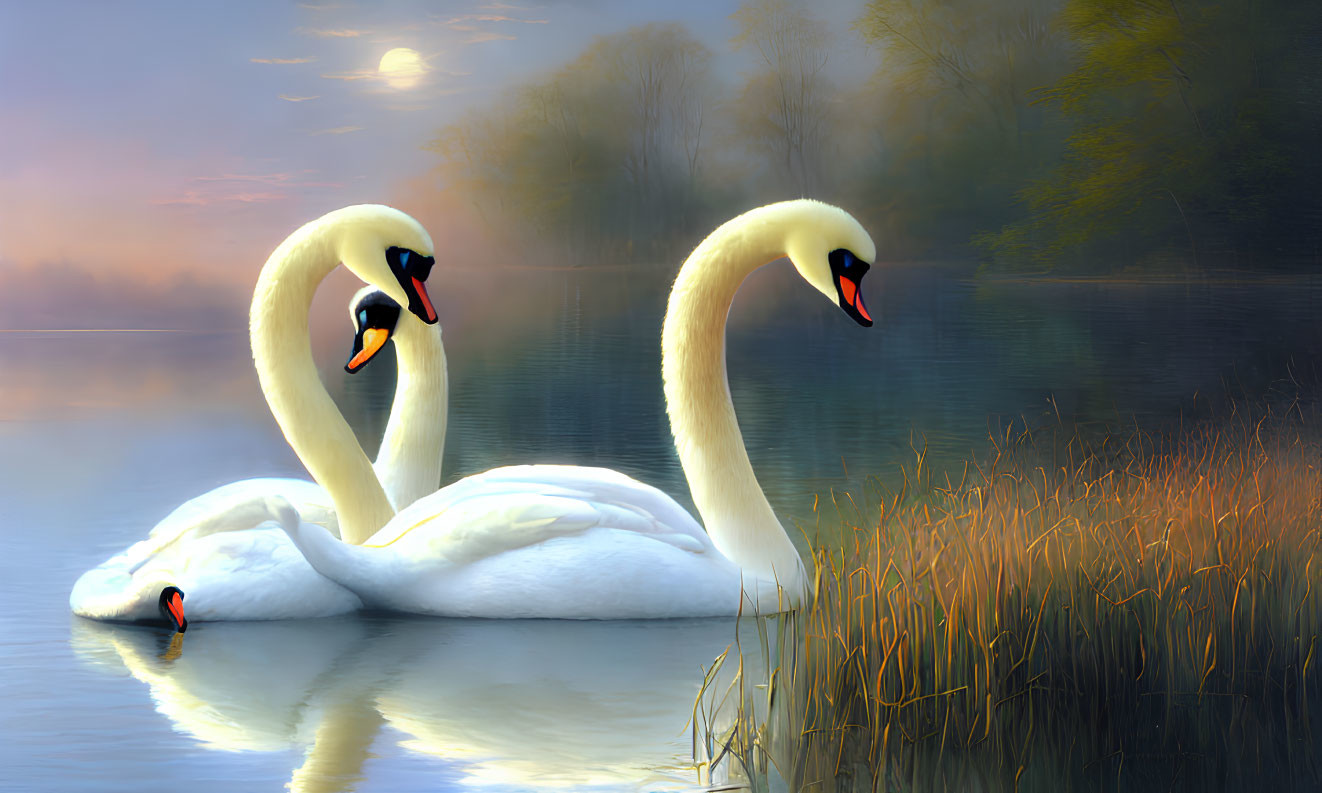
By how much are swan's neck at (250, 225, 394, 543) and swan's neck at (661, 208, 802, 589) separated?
53.8 inches

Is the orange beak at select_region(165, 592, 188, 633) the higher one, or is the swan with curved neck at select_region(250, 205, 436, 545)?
the swan with curved neck at select_region(250, 205, 436, 545)

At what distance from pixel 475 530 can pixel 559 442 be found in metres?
5.37

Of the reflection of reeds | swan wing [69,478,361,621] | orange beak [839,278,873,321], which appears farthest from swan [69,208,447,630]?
the reflection of reeds

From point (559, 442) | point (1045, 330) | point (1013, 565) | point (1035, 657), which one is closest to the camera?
point (1035, 657)

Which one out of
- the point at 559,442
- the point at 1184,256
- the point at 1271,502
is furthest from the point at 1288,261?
the point at 1271,502

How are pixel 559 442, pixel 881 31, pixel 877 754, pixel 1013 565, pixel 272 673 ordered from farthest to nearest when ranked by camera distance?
1. pixel 881 31
2. pixel 559 442
3. pixel 272 673
4. pixel 1013 565
5. pixel 877 754

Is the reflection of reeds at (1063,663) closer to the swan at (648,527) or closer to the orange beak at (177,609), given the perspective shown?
the swan at (648,527)

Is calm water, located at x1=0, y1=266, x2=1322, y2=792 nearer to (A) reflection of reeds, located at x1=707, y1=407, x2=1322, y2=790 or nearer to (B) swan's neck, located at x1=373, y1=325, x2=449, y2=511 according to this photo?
(A) reflection of reeds, located at x1=707, y1=407, x2=1322, y2=790

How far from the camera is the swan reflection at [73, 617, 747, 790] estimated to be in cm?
394

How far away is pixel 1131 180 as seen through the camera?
35.7 m

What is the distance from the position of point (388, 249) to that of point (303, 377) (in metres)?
0.61

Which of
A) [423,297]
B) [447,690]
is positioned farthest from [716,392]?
[447,690]

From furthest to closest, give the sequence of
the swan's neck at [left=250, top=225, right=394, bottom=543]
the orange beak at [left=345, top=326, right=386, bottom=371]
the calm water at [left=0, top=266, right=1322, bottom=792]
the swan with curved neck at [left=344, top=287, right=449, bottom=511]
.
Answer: the swan with curved neck at [left=344, top=287, right=449, bottom=511] < the orange beak at [left=345, top=326, right=386, bottom=371] < the swan's neck at [left=250, top=225, right=394, bottom=543] < the calm water at [left=0, top=266, right=1322, bottom=792]

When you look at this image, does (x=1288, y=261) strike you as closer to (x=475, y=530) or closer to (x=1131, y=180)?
(x=1131, y=180)
